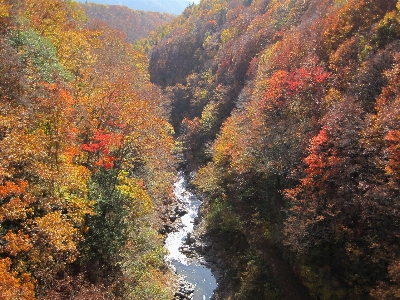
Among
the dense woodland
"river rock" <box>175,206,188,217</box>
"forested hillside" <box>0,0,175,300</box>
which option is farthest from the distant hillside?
"forested hillside" <box>0,0,175,300</box>

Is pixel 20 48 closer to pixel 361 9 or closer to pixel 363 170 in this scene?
pixel 363 170

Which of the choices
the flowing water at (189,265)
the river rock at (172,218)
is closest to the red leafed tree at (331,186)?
the flowing water at (189,265)

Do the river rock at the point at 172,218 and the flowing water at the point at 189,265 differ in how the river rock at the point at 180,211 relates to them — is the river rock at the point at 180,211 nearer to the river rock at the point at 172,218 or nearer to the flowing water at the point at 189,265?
the flowing water at the point at 189,265

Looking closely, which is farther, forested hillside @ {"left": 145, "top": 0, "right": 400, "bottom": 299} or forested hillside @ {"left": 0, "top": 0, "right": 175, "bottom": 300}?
forested hillside @ {"left": 145, "top": 0, "right": 400, "bottom": 299}

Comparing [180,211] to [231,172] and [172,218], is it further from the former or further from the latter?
[231,172]

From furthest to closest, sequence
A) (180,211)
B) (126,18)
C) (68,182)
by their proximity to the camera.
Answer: (126,18), (180,211), (68,182)

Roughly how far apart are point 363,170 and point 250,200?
1302 cm

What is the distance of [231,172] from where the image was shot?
33.6m

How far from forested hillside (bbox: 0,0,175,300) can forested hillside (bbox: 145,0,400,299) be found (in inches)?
342

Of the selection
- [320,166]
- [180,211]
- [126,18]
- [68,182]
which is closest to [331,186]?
[320,166]

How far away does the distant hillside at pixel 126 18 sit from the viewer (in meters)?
134

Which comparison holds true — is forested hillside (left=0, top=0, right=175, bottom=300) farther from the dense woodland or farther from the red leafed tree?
the red leafed tree

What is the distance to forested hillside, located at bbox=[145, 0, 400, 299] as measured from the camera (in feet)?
63.6

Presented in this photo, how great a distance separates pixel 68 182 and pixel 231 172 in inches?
775
